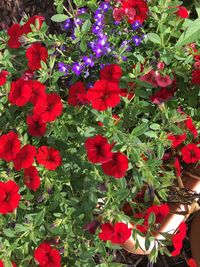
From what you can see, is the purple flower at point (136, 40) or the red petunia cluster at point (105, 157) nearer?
the red petunia cluster at point (105, 157)

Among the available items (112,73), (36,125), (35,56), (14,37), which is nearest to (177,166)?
(112,73)

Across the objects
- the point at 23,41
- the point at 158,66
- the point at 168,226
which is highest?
the point at 23,41

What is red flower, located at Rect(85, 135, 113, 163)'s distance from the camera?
1459 mm

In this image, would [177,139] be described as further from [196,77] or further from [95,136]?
[95,136]

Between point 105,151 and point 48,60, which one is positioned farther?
point 48,60

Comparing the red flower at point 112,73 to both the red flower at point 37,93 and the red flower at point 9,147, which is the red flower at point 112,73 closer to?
the red flower at point 37,93

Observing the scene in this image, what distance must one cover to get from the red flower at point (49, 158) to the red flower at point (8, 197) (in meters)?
0.12

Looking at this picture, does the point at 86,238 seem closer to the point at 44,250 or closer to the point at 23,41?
the point at 44,250

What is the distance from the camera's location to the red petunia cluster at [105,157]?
4.79 feet

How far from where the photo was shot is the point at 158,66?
5.35 feet

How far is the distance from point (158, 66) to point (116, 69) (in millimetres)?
154

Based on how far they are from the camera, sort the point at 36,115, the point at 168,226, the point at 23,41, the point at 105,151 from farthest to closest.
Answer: the point at 168,226 < the point at 23,41 < the point at 36,115 < the point at 105,151

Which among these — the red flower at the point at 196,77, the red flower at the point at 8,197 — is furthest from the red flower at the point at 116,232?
the red flower at the point at 196,77

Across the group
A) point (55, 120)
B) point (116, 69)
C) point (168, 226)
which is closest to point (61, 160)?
point (55, 120)
